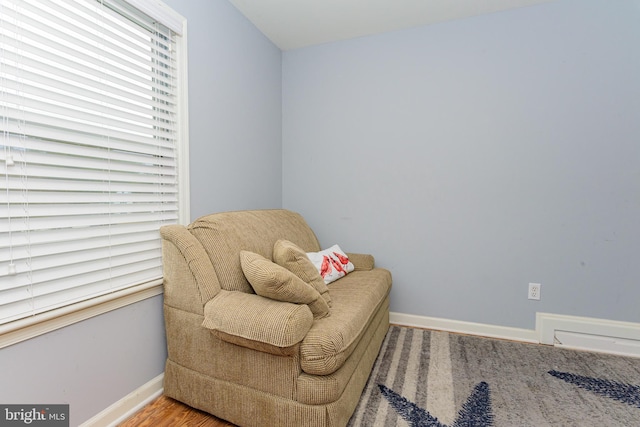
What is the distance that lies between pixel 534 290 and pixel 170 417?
248 cm

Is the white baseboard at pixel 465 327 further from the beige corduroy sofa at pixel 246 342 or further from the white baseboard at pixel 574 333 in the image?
the beige corduroy sofa at pixel 246 342

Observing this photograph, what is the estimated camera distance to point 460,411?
1.52 meters

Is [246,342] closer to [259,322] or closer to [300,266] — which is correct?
[259,322]

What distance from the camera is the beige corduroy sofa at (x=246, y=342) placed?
1257mm

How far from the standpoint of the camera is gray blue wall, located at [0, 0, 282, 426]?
3.92ft

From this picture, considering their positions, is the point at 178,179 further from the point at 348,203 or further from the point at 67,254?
the point at 348,203

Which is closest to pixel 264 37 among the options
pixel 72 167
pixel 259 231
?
pixel 259 231

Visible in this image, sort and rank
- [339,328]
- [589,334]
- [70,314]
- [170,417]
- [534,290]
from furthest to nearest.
Result: [534,290], [589,334], [170,417], [339,328], [70,314]

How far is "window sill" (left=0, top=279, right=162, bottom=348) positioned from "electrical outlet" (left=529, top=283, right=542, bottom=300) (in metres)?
2.51

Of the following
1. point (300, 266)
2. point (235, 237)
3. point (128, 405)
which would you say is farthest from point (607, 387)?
point (128, 405)

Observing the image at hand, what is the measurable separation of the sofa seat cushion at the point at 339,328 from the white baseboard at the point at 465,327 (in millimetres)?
709

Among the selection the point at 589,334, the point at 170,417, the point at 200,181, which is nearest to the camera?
the point at 170,417

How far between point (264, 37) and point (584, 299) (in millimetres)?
3168

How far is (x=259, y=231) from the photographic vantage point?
6.34 ft
